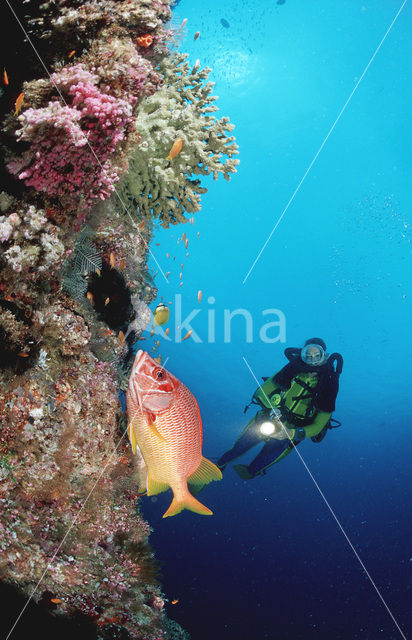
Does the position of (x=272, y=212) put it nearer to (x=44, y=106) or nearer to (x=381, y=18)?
(x=381, y=18)

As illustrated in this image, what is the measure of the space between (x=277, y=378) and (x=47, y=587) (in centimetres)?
488

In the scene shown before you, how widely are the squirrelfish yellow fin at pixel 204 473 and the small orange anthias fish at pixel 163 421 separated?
→ 7.4 inches

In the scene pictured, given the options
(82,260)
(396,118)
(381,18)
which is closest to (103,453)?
(82,260)

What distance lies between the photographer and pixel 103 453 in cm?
309

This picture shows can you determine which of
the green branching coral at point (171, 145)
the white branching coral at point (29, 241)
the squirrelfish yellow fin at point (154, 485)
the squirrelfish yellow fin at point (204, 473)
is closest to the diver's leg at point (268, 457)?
the squirrelfish yellow fin at point (204, 473)

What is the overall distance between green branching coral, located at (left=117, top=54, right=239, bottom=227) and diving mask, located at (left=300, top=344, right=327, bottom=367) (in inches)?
147

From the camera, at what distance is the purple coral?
205 centimetres

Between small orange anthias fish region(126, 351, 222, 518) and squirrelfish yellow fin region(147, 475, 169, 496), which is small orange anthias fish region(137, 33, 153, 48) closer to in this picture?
small orange anthias fish region(126, 351, 222, 518)

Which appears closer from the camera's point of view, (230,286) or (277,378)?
(277,378)

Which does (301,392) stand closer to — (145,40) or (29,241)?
(29,241)

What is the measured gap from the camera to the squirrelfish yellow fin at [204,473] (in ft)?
8.41

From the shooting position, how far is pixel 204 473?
260cm

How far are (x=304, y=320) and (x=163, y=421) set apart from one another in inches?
1959

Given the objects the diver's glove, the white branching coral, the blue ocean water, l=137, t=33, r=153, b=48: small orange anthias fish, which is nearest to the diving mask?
the diver's glove
